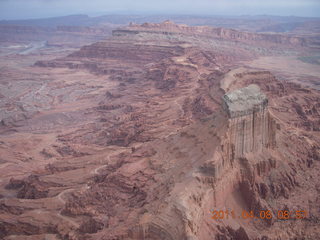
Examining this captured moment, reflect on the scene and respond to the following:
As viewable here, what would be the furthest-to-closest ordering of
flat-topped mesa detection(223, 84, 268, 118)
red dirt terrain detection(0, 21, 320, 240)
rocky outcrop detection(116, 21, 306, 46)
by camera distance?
1. rocky outcrop detection(116, 21, 306, 46)
2. flat-topped mesa detection(223, 84, 268, 118)
3. red dirt terrain detection(0, 21, 320, 240)

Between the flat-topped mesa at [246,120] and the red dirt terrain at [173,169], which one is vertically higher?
the flat-topped mesa at [246,120]

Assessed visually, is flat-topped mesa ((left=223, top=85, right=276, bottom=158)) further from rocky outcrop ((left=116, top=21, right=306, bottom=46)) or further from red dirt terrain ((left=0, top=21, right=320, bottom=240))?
rocky outcrop ((left=116, top=21, right=306, bottom=46))

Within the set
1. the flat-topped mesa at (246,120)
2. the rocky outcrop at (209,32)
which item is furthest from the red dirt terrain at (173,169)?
the rocky outcrop at (209,32)

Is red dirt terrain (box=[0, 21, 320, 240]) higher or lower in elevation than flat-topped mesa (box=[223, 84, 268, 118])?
lower

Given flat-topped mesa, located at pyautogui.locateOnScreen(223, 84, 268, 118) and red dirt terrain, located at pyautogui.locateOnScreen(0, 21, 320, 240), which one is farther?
flat-topped mesa, located at pyautogui.locateOnScreen(223, 84, 268, 118)

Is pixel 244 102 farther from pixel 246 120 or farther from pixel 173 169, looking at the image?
pixel 173 169

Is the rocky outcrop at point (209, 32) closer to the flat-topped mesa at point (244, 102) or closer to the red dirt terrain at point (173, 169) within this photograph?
the red dirt terrain at point (173, 169)


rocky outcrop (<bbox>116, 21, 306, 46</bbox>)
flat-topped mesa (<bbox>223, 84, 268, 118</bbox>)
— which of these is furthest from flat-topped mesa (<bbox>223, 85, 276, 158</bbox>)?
rocky outcrop (<bbox>116, 21, 306, 46</bbox>)

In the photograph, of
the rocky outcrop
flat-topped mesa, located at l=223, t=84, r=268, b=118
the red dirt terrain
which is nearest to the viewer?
the red dirt terrain

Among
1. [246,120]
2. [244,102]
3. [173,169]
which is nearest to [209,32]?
[244,102]
